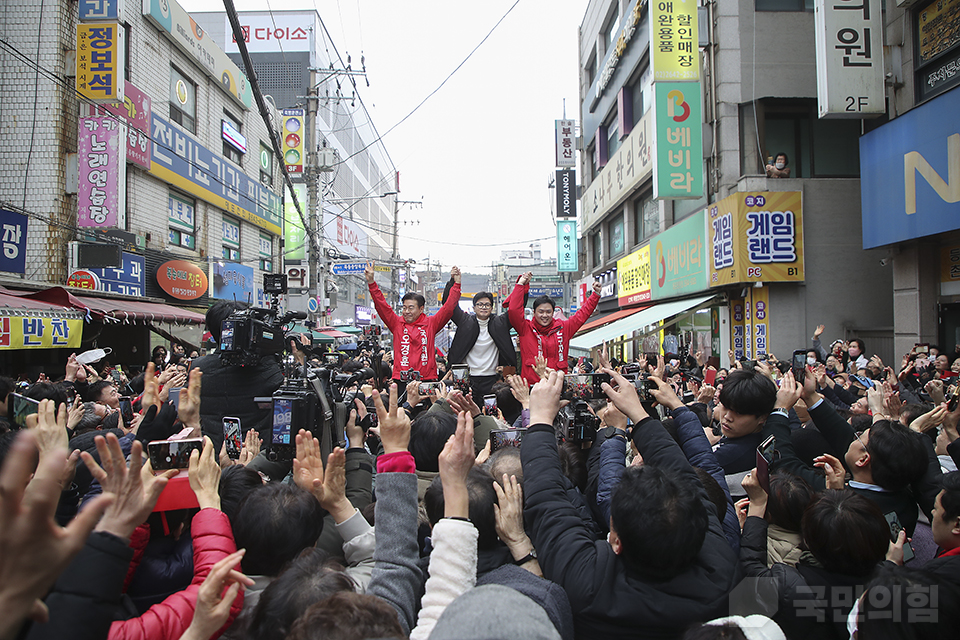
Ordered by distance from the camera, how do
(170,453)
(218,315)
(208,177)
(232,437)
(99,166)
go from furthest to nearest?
(208,177), (99,166), (218,315), (232,437), (170,453)

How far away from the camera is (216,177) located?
17.2 metres

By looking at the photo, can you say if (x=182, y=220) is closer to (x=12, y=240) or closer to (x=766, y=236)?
(x=12, y=240)

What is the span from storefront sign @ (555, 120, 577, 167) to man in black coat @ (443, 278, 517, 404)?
2058 centimetres

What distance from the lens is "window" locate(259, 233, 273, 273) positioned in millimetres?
20938

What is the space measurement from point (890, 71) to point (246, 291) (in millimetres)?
17980

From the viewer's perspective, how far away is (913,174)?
8023mm

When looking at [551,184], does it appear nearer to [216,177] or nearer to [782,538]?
[216,177]

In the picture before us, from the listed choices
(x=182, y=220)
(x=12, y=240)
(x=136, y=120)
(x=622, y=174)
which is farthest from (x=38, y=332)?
(x=622, y=174)

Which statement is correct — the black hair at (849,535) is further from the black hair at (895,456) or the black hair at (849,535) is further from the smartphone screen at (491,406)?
the smartphone screen at (491,406)

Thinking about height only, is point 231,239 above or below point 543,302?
above

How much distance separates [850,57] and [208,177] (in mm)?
16331

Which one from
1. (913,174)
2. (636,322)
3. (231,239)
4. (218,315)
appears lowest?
(218,315)

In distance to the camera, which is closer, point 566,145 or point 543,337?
point 543,337

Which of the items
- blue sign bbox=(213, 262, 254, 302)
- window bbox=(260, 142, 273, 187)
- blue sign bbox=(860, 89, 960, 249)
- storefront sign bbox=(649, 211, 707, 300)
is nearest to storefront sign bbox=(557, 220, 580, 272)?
storefront sign bbox=(649, 211, 707, 300)
